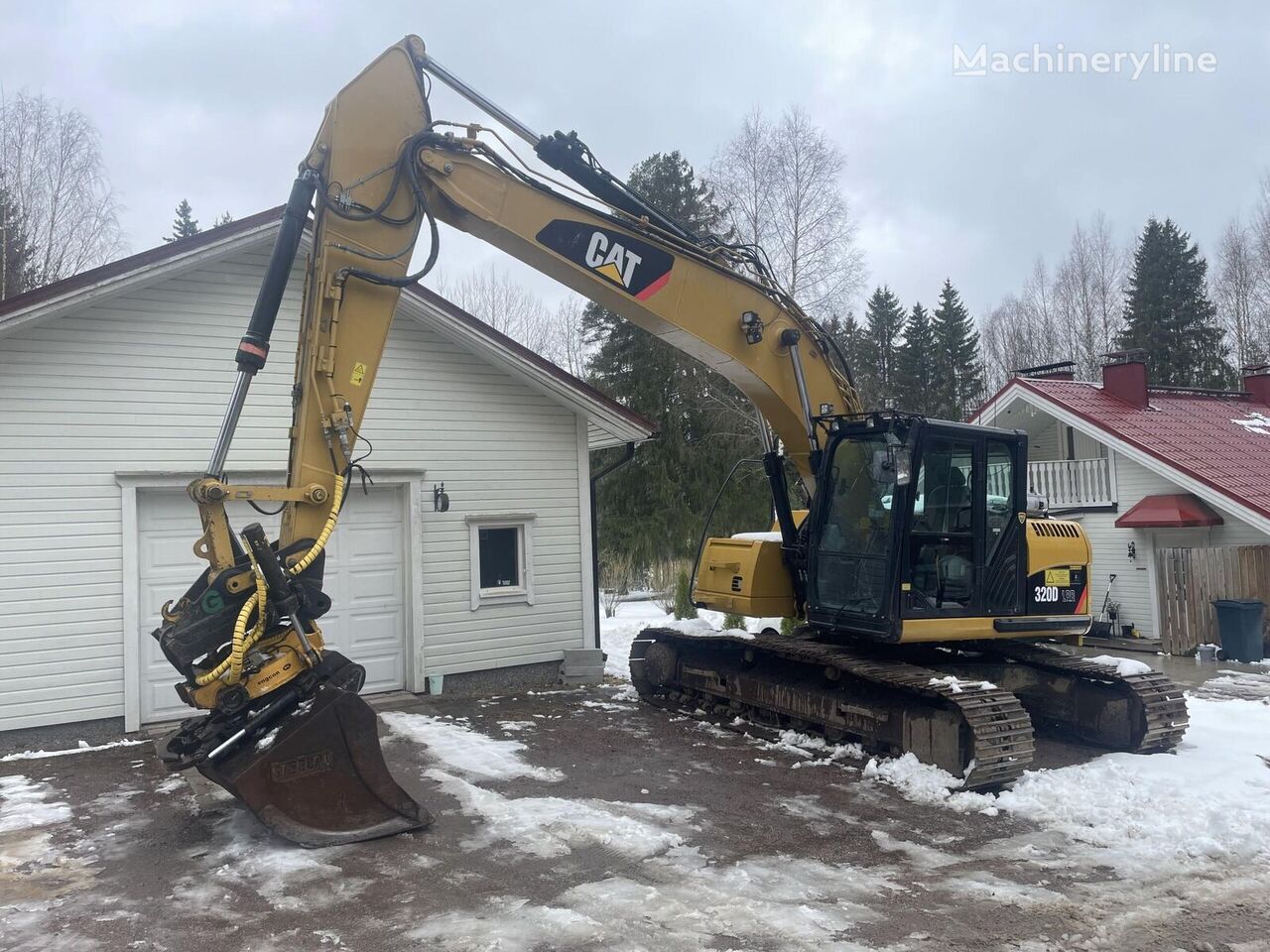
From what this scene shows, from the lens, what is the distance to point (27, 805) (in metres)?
6.54

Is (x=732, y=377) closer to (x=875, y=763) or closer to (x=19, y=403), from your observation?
(x=875, y=763)

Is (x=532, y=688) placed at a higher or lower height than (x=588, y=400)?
lower

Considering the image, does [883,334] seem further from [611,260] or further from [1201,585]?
[611,260]

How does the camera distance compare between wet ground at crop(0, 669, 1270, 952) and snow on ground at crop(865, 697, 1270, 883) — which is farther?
snow on ground at crop(865, 697, 1270, 883)

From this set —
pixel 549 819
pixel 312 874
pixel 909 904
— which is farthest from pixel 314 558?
pixel 909 904

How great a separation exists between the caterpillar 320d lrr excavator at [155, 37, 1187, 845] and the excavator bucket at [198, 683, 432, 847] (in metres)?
0.01

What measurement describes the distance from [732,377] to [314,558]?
3.81 m

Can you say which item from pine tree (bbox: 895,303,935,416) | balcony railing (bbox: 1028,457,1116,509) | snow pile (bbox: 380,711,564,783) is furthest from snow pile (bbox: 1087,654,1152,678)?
pine tree (bbox: 895,303,935,416)

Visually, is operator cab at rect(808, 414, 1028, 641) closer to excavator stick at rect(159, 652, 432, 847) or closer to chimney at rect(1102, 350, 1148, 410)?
excavator stick at rect(159, 652, 432, 847)

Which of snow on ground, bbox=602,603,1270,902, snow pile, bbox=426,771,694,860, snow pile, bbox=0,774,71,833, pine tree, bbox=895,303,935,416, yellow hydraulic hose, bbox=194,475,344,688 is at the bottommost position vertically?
snow on ground, bbox=602,603,1270,902

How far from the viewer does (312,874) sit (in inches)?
198

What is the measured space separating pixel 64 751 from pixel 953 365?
38.0 metres

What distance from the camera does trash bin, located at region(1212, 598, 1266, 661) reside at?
13203mm

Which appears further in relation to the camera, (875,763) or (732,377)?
(732,377)
